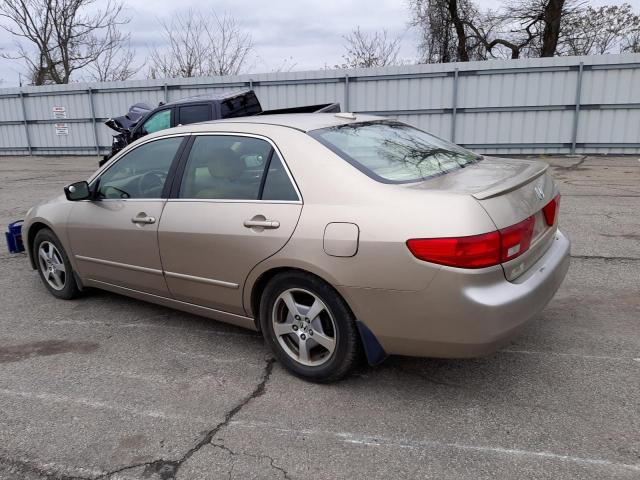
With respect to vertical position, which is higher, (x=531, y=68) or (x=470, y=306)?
(x=531, y=68)

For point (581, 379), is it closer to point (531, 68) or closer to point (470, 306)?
point (470, 306)

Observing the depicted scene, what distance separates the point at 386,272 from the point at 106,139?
57.1 feet

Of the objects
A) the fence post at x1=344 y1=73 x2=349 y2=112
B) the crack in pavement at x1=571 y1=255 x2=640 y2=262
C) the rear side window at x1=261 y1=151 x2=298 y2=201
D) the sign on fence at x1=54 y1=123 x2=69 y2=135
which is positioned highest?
the fence post at x1=344 y1=73 x2=349 y2=112

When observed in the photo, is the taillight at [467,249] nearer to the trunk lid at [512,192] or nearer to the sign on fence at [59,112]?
the trunk lid at [512,192]

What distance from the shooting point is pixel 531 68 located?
1299cm

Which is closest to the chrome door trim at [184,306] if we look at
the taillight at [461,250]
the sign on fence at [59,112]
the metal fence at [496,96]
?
the taillight at [461,250]

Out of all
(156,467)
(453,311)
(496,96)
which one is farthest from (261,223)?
(496,96)

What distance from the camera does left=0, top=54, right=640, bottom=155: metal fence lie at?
12.8m

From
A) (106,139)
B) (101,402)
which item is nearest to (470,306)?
(101,402)

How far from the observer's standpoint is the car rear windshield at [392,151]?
3045 millimetres

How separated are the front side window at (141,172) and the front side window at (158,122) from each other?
5.10m

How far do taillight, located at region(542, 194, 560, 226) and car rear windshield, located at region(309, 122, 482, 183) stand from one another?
0.59 metres

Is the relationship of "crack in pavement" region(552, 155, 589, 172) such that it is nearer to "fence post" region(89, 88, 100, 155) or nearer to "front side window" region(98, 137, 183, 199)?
"front side window" region(98, 137, 183, 199)

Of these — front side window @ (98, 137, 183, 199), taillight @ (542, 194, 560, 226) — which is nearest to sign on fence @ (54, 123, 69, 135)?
front side window @ (98, 137, 183, 199)
